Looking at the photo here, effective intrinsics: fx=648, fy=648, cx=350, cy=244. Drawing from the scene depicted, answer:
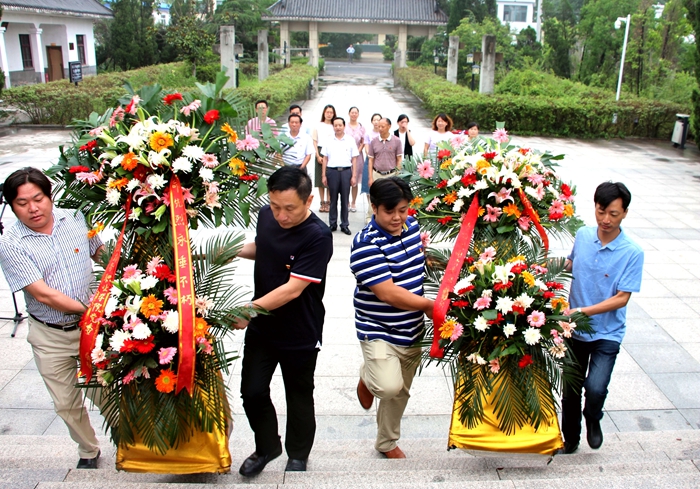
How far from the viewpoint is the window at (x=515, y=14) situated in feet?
190

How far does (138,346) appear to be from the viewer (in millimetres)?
2740

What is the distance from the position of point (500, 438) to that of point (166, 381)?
5.22ft

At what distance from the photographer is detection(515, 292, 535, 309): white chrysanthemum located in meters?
2.94

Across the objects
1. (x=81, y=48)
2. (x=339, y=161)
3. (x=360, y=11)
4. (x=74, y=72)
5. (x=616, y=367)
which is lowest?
(x=616, y=367)

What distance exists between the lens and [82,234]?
10.6ft

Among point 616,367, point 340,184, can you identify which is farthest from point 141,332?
point 340,184

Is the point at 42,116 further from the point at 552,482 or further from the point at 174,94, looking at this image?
the point at 552,482

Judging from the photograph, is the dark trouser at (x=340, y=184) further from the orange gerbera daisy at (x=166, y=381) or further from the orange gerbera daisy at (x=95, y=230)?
the orange gerbera daisy at (x=166, y=381)

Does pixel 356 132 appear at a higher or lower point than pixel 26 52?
lower

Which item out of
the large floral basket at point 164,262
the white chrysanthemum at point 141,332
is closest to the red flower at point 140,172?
the large floral basket at point 164,262

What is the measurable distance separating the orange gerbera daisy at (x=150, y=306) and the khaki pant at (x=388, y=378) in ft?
3.36

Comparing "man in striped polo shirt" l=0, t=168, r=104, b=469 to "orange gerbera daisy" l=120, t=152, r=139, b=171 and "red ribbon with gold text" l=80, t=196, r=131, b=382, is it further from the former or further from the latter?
"orange gerbera daisy" l=120, t=152, r=139, b=171

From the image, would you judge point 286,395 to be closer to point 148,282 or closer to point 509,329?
point 148,282

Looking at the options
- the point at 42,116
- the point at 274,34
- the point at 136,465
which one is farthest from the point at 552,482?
the point at 274,34
